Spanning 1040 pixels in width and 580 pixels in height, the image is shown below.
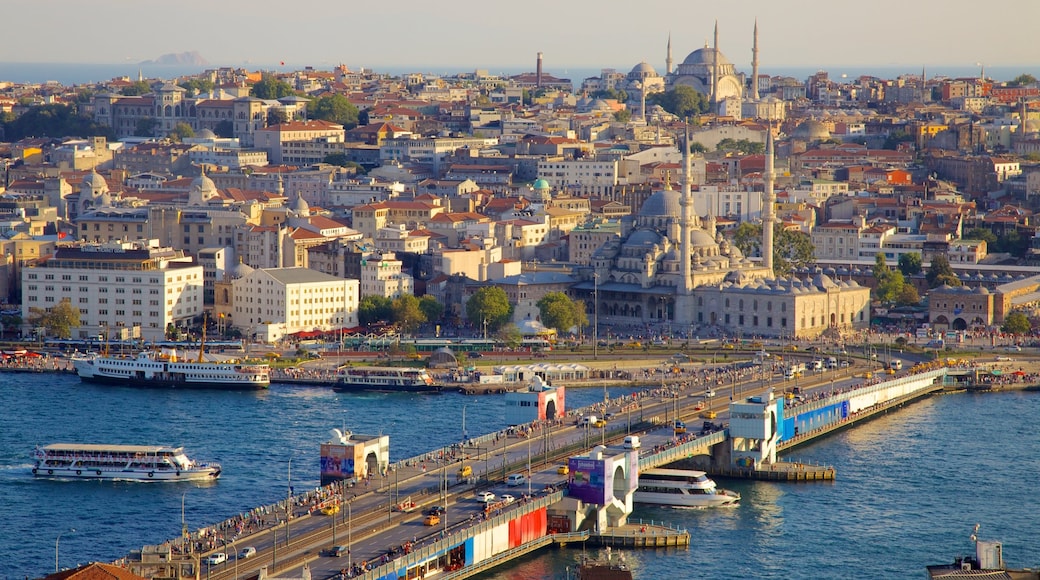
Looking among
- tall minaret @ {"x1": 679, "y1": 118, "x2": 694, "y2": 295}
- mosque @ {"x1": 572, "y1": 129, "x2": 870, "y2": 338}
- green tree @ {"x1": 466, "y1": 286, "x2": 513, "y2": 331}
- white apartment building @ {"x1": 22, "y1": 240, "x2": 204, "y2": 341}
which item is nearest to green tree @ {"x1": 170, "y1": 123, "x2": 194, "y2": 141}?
white apartment building @ {"x1": 22, "y1": 240, "x2": 204, "y2": 341}

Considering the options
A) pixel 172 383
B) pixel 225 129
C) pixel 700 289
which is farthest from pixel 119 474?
pixel 225 129

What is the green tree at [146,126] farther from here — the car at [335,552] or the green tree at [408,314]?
the car at [335,552]

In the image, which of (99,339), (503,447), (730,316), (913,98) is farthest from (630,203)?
(913,98)

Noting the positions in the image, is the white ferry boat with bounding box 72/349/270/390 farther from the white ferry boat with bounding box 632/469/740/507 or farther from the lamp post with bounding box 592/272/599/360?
the white ferry boat with bounding box 632/469/740/507

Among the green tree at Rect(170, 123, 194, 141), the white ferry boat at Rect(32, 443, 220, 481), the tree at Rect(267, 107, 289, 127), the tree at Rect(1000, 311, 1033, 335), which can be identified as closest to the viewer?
the white ferry boat at Rect(32, 443, 220, 481)

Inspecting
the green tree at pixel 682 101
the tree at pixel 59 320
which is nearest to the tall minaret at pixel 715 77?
the green tree at pixel 682 101

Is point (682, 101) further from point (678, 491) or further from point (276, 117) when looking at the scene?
point (678, 491)

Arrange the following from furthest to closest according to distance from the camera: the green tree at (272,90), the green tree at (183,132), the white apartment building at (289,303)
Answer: the green tree at (272,90), the green tree at (183,132), the white apartment building at (289,303)
